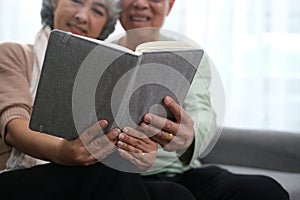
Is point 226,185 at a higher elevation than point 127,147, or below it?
below

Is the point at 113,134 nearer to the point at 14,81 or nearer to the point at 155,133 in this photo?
the point at 155,133

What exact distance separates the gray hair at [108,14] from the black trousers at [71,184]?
1.70 ft

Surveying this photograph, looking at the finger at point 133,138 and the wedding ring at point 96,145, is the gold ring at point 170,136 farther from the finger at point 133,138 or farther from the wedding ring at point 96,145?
the wedding ring at point 96,145

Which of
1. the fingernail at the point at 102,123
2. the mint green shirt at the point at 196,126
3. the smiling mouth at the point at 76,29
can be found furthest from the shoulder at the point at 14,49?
the fingernail at the point at 102,123

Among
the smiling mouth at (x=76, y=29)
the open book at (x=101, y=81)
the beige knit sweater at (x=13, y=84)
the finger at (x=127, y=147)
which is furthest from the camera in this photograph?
the smiling mouth at (x=76, y=29)

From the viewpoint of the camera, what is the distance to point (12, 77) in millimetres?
1420

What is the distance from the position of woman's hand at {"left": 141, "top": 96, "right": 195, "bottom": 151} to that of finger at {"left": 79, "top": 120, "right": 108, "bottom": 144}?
10cm

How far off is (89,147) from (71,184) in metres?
0.10

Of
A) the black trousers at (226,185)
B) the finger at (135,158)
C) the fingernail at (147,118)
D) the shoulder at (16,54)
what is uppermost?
the shoulder at (16,54)

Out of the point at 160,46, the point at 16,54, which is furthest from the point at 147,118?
the point at 16,54

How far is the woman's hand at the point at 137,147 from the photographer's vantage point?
1.19m

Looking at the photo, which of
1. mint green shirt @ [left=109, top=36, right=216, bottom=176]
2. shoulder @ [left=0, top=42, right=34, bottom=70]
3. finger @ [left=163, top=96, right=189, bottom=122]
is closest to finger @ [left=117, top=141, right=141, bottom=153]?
finger @ [left=163, top=96, right=189, bottom=122]

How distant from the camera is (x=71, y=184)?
1204 millimetres

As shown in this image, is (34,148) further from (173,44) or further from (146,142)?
(173,44)
